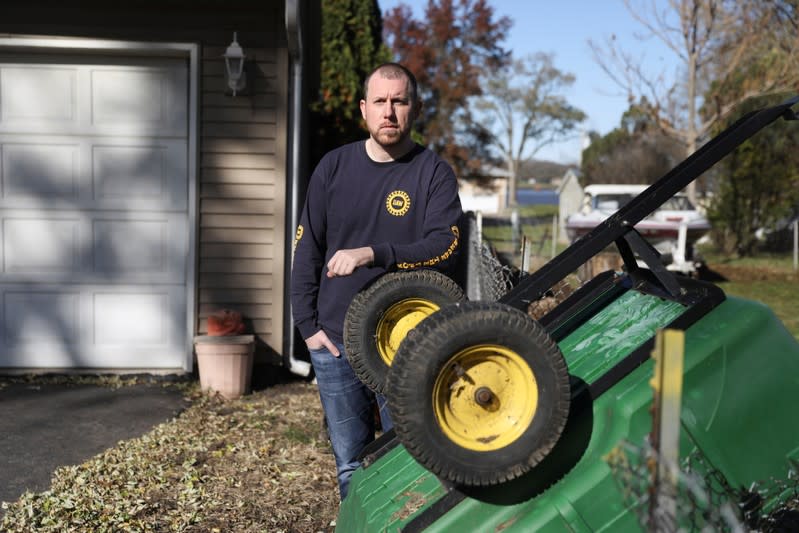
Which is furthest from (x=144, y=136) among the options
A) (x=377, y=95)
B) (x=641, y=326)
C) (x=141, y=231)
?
(x=641, y=326)

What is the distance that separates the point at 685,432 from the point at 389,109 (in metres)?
1.33

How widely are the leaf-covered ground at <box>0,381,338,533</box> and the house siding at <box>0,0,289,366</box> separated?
121 centimetres

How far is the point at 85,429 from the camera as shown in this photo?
535 cm

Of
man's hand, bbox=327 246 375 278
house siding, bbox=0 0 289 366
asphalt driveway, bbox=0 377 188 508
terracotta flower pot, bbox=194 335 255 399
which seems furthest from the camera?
house siding, bbox=0 0 289 366

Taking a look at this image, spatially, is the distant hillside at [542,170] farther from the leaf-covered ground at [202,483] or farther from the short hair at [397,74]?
the short hair at [397,74]

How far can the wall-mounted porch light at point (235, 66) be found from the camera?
628cm

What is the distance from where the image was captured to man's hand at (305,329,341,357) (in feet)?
Answer: 9.59

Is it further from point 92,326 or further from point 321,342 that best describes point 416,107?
point 92,326

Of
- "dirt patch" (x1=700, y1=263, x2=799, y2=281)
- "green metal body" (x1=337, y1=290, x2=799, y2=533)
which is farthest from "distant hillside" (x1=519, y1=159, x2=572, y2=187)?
"green metal body" (x1=337, y1=290, x2=799, y2=533)

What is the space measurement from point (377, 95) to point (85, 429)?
3555mm

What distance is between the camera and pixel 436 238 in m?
2.80

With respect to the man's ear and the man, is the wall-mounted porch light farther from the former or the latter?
Result: the man's ear

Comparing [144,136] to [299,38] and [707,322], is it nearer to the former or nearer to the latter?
[299,38]

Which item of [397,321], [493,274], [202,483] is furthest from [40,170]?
[397,321]
